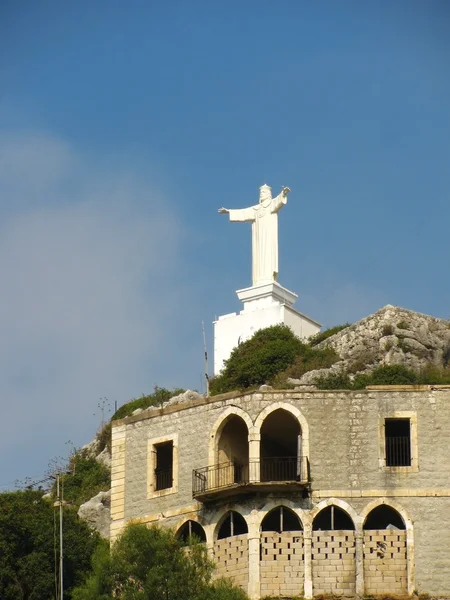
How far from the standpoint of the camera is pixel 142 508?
225 feet

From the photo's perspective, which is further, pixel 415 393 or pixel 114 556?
pixel 415 393

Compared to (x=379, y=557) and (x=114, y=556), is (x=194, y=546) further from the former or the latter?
(x=379, y=557)

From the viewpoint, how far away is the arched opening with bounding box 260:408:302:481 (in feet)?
219

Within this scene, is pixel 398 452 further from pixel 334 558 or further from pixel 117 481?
pixel 117 481

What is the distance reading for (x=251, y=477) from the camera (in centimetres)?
6544

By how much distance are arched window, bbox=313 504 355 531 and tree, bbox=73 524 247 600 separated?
15.3 feet

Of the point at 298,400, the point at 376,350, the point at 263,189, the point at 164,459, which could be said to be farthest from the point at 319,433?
the point at 263,189

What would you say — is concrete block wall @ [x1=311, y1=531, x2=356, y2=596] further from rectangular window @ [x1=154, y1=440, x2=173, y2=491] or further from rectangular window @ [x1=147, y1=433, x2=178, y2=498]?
rectangular window @ [x1=154, y1=440, x2=173, y2=491]

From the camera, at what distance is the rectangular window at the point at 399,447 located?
6588 centimetres

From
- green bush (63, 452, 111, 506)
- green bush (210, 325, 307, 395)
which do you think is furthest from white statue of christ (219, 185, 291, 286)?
green bush (63, 452, 111, 506)

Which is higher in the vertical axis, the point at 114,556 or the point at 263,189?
the point at 263,189

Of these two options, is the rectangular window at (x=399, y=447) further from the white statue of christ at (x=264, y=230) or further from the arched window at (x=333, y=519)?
the white statue of christ at (x=264, y=230)

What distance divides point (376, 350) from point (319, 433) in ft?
64.5

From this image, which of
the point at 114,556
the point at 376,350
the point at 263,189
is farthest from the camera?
the point at 263,189
